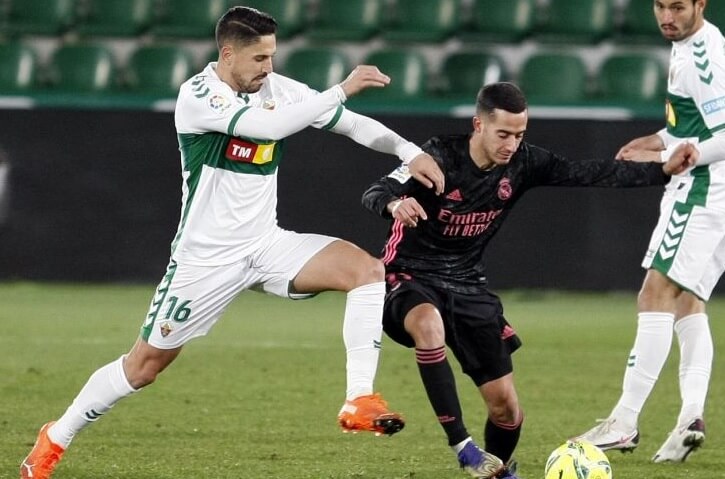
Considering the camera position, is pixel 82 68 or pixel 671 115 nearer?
pixel 671 115

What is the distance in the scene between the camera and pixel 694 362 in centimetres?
646

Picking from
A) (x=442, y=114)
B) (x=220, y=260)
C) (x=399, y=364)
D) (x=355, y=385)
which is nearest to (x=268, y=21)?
(x=220, y=260)

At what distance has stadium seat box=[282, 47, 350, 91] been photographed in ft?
44.1

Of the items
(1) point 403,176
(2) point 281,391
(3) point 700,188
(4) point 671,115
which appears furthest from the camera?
(2) point 281,391

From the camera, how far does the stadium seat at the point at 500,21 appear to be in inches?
551

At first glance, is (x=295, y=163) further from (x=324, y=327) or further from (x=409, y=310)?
(x=409, y=310)

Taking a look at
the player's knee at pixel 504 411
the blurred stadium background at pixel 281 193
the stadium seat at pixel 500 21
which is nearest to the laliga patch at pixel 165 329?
the player's knee at pixel 504 411

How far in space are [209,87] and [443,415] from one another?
1.55 m

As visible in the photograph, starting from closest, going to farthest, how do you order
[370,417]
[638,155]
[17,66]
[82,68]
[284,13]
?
1. [370,417]
2. [638,155]
3. [17,66]
4. [82,68]
5. [284,13]

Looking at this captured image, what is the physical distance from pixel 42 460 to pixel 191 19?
9.21m

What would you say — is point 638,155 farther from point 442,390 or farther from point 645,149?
point 442,390

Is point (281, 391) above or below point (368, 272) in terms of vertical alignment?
below

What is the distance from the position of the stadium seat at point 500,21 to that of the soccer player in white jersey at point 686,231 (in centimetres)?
763

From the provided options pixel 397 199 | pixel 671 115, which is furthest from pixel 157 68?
pixel 397 199
